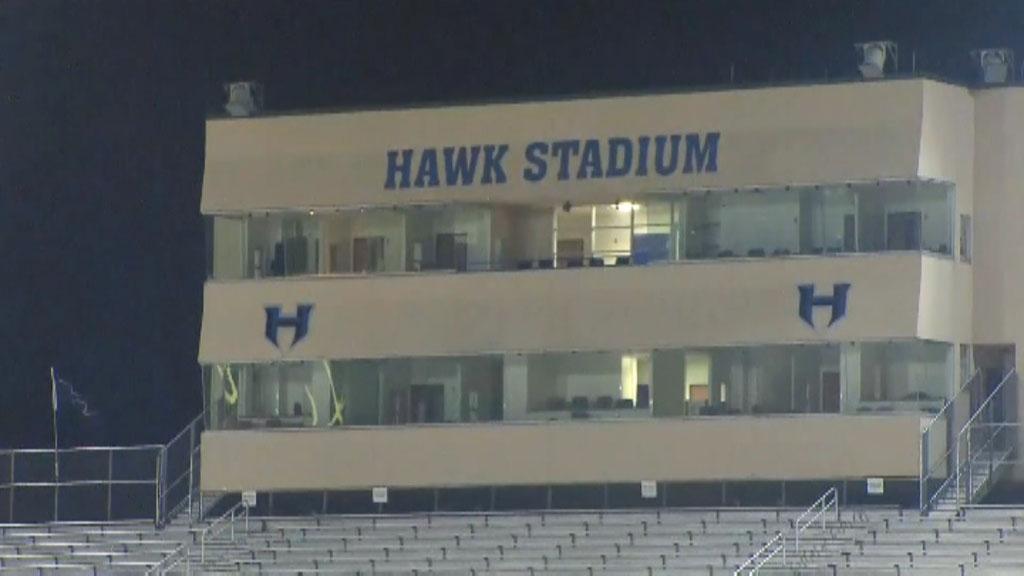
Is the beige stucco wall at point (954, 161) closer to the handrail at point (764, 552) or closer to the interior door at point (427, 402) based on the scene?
the handrail at point (764, 552)

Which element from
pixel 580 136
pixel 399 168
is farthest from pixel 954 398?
pixel 399 168

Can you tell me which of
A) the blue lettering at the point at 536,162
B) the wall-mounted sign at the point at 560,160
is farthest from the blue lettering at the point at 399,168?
the blue lettering at the point at 536,162

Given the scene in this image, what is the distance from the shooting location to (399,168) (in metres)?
43.7

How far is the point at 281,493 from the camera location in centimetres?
4422

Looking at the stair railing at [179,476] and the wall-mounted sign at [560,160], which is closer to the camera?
the wall-mounted sign at [560,160]

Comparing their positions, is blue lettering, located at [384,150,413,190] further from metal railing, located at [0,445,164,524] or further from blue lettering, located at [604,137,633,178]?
metal railing, located at [0,445,164,524]

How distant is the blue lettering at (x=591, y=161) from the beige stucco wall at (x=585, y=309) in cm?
132

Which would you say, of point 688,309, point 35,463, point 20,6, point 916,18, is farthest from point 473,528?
point 20,6

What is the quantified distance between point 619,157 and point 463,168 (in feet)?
7.51

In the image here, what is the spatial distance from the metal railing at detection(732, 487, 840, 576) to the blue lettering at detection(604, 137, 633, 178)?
530 cm

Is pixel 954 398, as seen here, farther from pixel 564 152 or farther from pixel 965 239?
pixel 564 152

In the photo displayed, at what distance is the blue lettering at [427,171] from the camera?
43500 mm

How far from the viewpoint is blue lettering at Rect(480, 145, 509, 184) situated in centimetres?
4316

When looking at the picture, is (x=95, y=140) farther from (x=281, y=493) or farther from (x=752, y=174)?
(x=752, y=174)
